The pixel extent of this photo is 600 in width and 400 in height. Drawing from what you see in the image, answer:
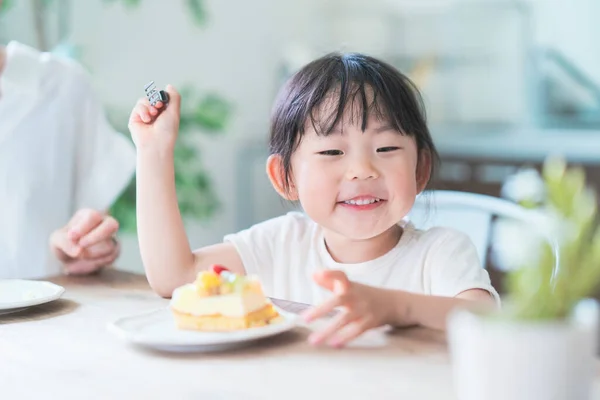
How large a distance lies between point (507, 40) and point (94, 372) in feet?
10.8

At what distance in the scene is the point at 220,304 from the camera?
0.97m

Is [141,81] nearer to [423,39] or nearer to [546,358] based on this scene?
[423,39]

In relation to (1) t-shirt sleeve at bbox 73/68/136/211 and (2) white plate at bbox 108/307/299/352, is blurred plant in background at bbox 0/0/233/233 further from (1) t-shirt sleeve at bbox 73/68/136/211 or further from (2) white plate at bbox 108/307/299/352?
(2) white plate at bbox 108/307/299/352

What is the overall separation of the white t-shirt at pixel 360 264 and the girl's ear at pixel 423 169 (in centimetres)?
8

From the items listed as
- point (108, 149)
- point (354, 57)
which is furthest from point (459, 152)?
point (354, 57)

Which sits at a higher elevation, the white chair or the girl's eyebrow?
the girl's eyebrow

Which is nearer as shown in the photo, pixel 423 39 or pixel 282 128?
pixel 282 128

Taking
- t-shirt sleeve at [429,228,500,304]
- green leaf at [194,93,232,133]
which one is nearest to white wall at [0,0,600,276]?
green leaf at [194,93,232,133]

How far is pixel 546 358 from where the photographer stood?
24.2 inches

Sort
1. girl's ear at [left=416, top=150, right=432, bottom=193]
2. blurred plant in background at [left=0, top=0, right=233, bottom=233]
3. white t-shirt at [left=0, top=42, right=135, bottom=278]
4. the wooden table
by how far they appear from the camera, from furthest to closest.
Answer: blurred plant in background at [left=0, top=0, right=233, bottom=233] < white t-shirt at [left=0, top=42, right=135, bottom=278] < girl's ear at [left=416, top=150, right=432, bottom=193] < the wooden table

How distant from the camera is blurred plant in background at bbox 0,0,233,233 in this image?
299 centimetres

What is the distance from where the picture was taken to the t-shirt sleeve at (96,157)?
1821 millimetres

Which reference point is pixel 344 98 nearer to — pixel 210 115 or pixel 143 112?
pixel 143 112

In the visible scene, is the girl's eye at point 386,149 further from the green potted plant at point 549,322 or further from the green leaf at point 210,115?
the green leaf at point 210,115
